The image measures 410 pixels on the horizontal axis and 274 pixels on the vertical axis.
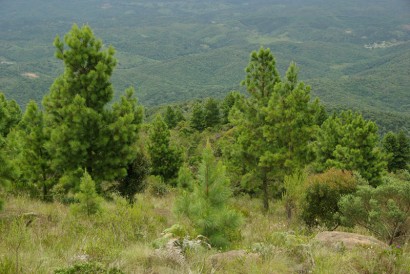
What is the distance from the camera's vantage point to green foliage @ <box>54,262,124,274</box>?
13.3 feet

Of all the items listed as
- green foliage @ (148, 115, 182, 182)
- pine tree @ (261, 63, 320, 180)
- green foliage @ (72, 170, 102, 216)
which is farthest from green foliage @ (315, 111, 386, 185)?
green foliage @ (72, 170, 102, 216)

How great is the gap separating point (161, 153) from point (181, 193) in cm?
1851

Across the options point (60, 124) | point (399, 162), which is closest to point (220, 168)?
point (60, 124)

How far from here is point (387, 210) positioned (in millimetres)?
8891

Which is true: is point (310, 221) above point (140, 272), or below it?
below

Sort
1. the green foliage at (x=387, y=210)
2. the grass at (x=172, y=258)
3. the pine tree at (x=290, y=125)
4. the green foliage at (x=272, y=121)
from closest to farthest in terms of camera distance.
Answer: the grass at (x=172, y=258)
the green foliage at (x=387, y=210)
the pine tree at (x=290, y=125)
the green foliage at (x=272, y=121)

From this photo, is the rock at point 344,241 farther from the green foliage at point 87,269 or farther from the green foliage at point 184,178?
the green foliage at point 184,178

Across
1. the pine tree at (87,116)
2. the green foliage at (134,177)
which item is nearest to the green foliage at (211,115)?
the green foliage at (134,177)

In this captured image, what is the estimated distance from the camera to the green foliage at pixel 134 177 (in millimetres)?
14664

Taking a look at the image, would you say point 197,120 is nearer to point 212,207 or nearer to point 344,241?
point 212,207

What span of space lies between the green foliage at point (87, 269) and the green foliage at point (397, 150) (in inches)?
1705

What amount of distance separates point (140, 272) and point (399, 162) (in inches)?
1738

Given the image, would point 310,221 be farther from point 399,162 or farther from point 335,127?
point 399,162

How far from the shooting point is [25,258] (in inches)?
173
